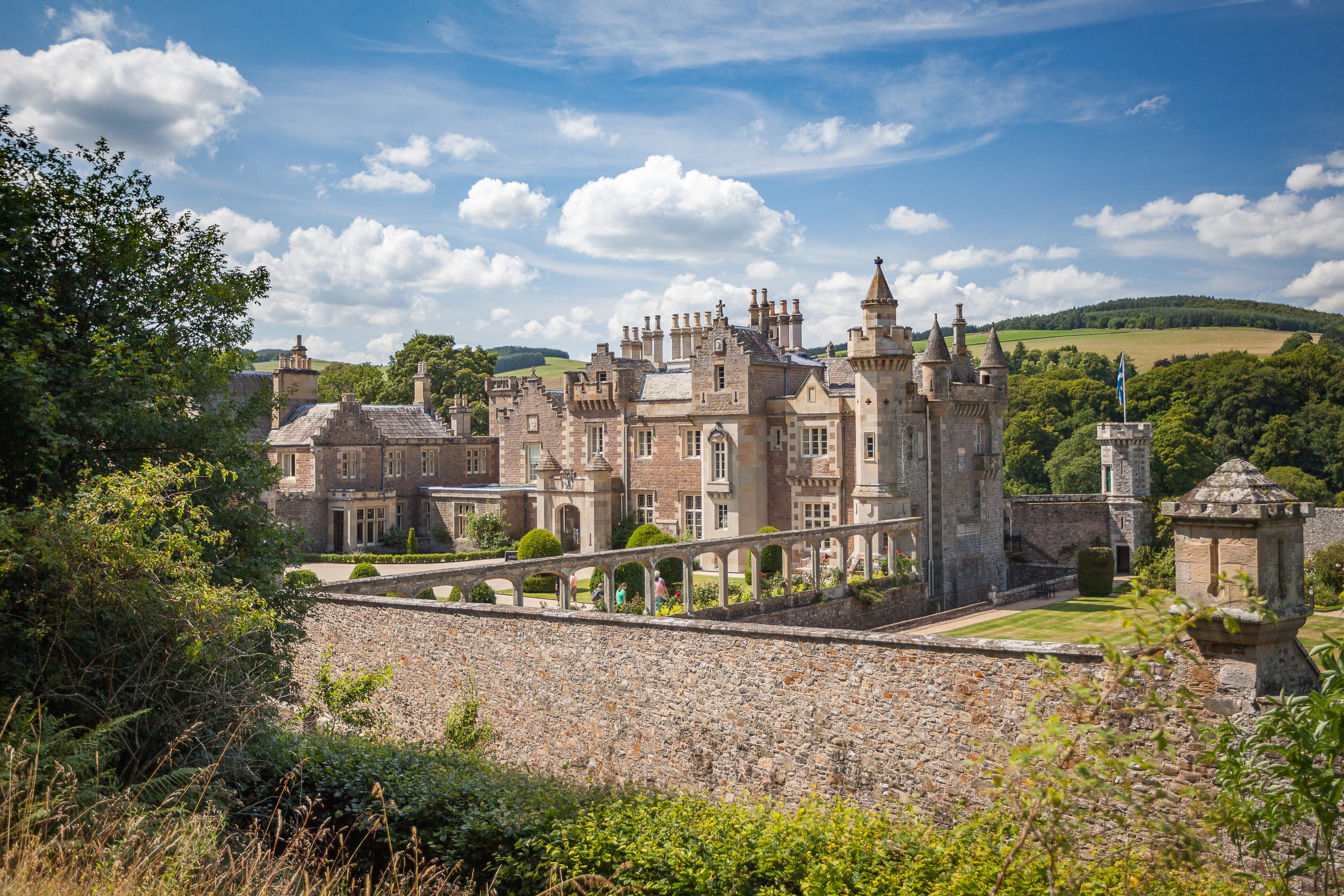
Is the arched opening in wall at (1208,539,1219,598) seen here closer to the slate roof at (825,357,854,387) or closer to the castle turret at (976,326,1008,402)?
the slate roof at (825,357,854,387)

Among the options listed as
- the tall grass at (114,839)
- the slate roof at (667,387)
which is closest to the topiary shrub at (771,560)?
Answer: the slate roof at (667,387)

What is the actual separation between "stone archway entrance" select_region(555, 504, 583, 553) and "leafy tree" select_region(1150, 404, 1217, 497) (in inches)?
1322

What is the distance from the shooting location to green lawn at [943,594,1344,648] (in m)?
29.2

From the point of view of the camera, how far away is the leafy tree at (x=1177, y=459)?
55.4 meters

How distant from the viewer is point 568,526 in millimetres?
40562

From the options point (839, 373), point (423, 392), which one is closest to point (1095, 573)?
point (839, 373)

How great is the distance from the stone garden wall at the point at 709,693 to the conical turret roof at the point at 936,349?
80.9ft

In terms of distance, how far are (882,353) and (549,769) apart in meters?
21.8

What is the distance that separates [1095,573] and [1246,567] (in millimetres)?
32066

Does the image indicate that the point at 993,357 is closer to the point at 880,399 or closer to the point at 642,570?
the point at 880,399

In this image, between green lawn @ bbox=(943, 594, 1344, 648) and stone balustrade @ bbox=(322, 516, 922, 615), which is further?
green lawn @ bbox=(943, 594, 1344, 648)

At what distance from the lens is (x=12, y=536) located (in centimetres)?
789

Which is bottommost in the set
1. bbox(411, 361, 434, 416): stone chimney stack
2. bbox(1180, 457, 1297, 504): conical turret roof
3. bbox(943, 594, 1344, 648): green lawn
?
bbox(943, 594, 1344, 648): green lawn

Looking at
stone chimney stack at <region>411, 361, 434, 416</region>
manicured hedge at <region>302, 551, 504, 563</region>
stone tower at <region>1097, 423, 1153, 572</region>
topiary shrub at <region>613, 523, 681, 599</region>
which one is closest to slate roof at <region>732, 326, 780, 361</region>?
topiary shrub at <region>613, 523, 681, 599</region>
